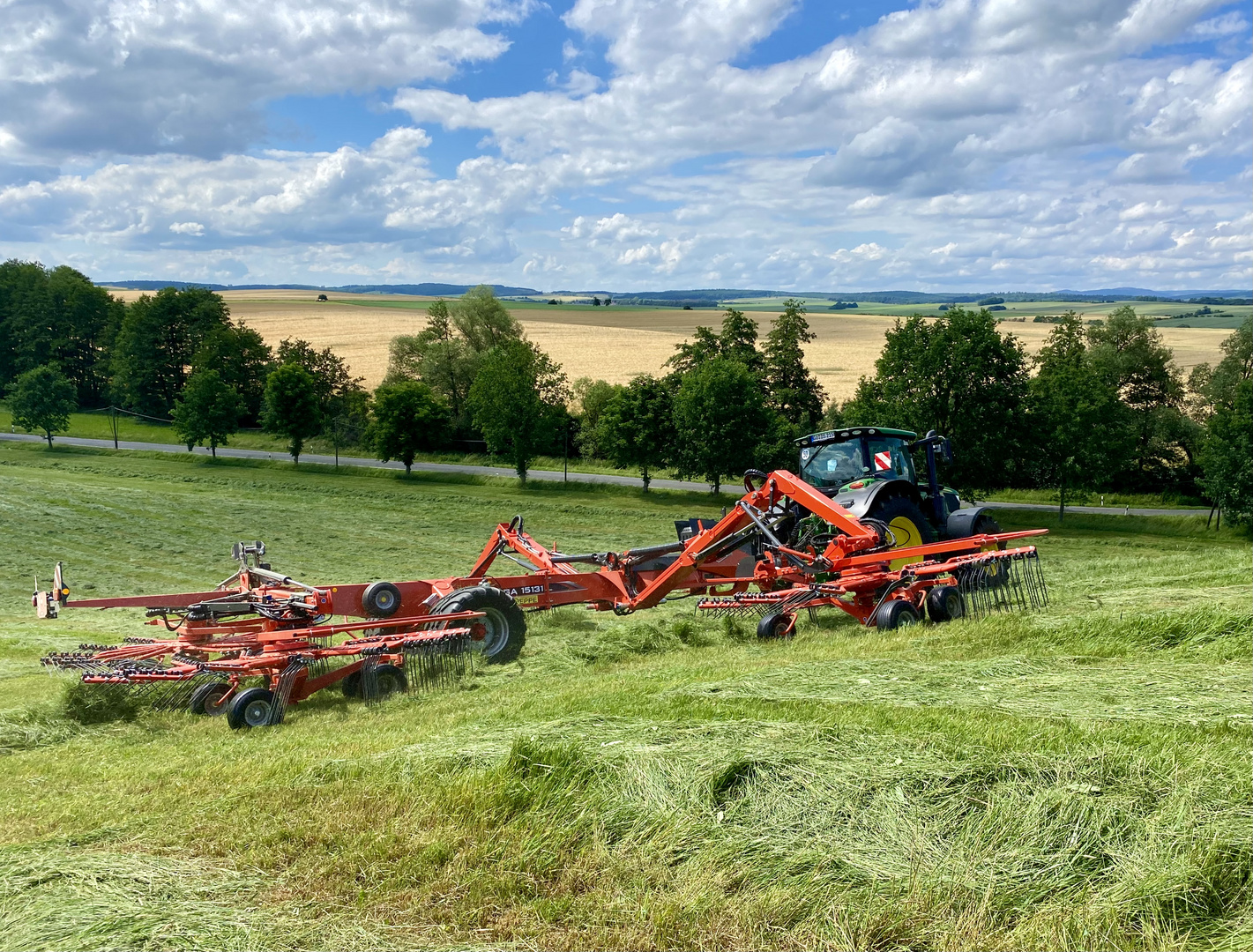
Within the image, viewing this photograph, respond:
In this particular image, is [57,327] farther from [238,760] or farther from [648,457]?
[238,760]

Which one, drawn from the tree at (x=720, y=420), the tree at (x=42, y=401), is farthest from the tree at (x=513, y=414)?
the tree at (x=42, y=401)

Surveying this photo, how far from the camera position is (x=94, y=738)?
8.17m

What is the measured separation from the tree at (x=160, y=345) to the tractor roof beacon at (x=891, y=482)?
172 ft

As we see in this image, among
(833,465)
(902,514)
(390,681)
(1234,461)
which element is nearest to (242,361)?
(833,465)

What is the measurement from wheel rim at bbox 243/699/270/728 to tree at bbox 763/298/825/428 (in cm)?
3824

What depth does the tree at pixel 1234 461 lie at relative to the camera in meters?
30.6

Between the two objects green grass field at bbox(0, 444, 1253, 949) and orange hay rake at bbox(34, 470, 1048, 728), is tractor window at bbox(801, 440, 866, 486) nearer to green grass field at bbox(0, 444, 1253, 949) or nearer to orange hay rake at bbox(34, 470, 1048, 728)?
orange hay rake at bbox(34, 470, 1048, 728)

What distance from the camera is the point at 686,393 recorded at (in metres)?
36.2

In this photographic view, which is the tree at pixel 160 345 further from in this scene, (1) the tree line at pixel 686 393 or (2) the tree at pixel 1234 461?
(2) the tree at pixel 1234 461

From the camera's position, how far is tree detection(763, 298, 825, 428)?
1785 inches

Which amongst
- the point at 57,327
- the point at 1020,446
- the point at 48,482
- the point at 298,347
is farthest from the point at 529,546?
the point at 57,327

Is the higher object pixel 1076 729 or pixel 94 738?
pixel 1076 729

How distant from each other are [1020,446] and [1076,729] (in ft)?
93.4

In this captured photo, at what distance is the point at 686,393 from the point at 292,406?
18.8 meters
